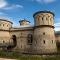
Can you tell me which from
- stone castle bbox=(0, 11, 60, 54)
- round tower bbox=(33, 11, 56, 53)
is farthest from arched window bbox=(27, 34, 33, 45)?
round tower bbox=(33, 11, 56, 53)

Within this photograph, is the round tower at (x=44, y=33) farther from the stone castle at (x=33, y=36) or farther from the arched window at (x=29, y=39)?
the arched window at (x=29, y=39)

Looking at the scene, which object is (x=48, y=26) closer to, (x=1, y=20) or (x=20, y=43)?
(x=20, y=43)

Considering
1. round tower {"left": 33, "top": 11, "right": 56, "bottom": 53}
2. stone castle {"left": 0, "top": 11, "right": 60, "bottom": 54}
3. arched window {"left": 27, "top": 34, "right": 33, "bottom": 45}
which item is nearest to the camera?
round tower {"left": 33, "top": 11, "right": 56, "bottom": 53}

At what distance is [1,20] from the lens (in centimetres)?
4334

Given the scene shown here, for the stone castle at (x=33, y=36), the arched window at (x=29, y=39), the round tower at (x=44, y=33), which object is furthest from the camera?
the arched window at (x=29, y=39)

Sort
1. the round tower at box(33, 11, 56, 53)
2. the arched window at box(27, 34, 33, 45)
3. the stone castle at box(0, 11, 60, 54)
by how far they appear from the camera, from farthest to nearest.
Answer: the arched window at box(27, 34, 33, 45)
the stone castle at box(0, 11, 60, 54)
the round tower at box(33, 11, 56, 53)

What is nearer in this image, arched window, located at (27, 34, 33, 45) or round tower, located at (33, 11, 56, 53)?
round tower, located at (33, 11, 56, 53)

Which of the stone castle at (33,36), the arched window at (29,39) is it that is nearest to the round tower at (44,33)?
the stone castle at (33,36)

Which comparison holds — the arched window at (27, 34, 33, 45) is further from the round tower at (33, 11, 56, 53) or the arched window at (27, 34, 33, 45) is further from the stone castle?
the round tower at (33, 11, 56, 53)

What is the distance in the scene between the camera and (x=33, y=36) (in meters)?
40.0

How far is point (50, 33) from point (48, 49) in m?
3.75

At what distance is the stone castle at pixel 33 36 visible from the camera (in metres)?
37.3

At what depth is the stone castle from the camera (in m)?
37.3

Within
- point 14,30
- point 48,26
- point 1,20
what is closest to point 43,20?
point 48,26
